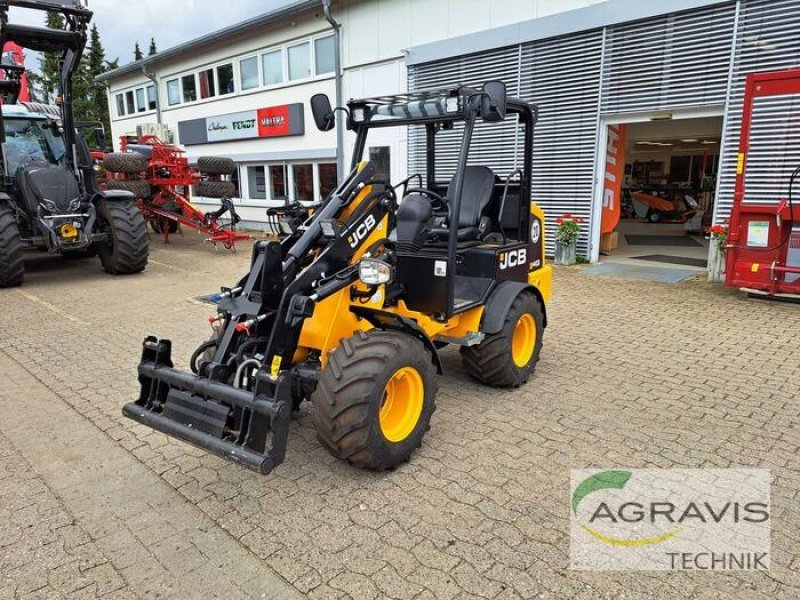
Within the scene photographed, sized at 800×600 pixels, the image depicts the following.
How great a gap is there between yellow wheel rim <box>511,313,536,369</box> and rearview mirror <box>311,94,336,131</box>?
2.22 meters

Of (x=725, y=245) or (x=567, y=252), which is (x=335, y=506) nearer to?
(x=725, y=245)

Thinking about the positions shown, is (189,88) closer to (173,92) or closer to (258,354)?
(173,92)

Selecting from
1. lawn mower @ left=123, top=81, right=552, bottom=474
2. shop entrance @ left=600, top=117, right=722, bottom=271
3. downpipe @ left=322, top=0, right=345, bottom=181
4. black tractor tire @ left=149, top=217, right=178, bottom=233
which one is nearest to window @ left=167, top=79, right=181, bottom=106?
black tractor tire @ left=149, top=217, right=178, bottom=233

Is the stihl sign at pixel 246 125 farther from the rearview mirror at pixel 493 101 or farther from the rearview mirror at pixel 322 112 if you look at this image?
the rearview mirror at pixel 493 101

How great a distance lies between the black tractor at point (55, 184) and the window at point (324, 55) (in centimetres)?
615

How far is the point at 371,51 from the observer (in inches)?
525

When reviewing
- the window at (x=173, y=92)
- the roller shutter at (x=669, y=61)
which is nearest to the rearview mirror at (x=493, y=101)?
the roller shutter at (x=669, y=61)

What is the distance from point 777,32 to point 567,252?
437 centimetres

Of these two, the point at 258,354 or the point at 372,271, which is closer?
the point at 372,271

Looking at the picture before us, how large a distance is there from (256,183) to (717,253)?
525 inches

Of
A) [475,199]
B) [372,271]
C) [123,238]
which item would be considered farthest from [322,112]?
[123,238]

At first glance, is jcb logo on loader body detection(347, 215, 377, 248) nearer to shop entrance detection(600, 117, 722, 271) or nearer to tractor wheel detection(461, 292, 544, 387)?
tractor wheel detection(461, 292, 544, 387)

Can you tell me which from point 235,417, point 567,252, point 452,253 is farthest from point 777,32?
point 235,417

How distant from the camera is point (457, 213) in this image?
3.88 metres
